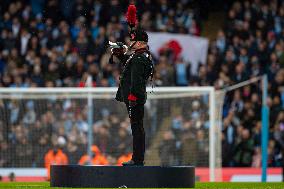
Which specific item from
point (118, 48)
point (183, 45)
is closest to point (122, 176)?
point (118, 48)

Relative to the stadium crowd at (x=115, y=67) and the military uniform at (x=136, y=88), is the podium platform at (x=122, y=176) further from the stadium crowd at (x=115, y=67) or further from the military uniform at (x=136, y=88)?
the stadium crowd at (x=115, y=67)

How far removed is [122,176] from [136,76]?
1351 mm

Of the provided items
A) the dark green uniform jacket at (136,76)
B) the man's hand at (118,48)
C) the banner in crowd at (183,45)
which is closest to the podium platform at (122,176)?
the dark green uniform jacket at (136,76)

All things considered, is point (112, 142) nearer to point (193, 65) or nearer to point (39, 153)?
point (39, 153)

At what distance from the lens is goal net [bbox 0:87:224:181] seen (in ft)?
82.7

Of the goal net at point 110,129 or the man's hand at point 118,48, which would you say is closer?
the man's hand at point 118,48

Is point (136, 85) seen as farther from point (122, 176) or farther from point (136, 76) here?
point (122, 176)

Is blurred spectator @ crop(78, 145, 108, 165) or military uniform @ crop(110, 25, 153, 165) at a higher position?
military uniform @ crop(110, 25, 153, 165)

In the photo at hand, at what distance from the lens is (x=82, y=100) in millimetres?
25906

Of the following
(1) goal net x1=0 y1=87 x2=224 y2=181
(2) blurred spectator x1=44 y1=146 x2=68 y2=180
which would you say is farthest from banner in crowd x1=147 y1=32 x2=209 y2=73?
(2) blurred spectator x1=44 y1=146 x2=68 y2=180

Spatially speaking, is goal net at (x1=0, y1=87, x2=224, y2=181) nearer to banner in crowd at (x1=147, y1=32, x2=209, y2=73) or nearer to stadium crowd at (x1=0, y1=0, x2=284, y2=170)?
stadium crowd at (x1=0, y1=0, x2=284, y2=170)

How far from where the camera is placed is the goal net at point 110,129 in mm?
25203

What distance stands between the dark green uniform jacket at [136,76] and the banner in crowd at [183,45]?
14.2 metres

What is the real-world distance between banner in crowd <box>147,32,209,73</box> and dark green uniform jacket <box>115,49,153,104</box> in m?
14.2
